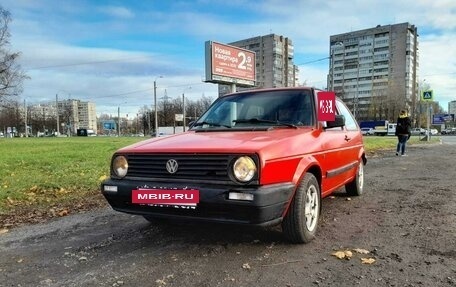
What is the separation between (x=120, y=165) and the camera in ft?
14.0

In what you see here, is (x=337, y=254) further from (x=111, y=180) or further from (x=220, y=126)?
(x=111, y=180)

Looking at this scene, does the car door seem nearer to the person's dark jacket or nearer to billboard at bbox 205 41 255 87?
the person's dark jacket

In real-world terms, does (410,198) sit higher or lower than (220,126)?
lower

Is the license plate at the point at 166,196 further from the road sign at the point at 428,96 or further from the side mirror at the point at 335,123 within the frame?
the road sign at the point at 428,96

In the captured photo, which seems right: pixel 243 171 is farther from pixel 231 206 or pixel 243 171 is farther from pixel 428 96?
pixel 428 96

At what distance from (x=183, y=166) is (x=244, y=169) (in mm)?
606

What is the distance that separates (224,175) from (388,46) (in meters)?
76.9

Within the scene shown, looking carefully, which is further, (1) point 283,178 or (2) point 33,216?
(2) point 33,216

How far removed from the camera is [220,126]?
508cm

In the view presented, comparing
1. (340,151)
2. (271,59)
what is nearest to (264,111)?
(340,151)

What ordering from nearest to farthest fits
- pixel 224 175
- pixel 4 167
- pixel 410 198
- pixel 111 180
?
pixel 224 175 → pixel 111 180 → pixel 410 198 → pixel 4 167

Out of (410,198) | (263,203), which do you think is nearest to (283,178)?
(263,203)

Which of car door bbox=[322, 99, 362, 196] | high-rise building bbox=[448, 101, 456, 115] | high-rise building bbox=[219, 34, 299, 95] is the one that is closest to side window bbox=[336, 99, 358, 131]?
car door bbox=[322, 99, 362, 196]

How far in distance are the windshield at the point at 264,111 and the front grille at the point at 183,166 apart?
1230 millimetres
